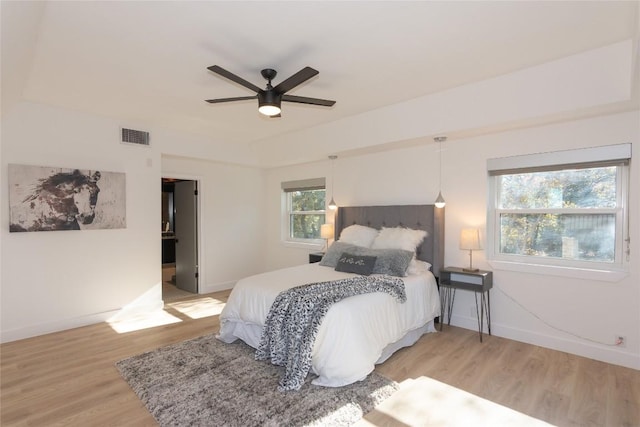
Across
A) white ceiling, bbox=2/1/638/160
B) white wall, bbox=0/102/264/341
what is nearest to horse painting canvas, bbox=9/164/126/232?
white wall, bbox=0/102/264/341

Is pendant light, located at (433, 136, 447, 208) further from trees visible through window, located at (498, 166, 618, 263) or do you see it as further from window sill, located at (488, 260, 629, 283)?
window sill, located at (488, 260, 629, 283)

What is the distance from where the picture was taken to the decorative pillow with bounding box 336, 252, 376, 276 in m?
3.48

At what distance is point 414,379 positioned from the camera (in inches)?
102

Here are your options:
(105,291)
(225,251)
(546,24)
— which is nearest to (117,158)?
A: (105,291)

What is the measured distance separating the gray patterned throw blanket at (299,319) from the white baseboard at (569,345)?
130cm

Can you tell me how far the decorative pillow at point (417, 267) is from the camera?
3.53m

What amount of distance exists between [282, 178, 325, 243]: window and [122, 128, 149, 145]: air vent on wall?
2348mm

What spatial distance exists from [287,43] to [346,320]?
214 centimetres

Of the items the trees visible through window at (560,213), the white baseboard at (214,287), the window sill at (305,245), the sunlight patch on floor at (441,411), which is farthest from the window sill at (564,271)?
the white baseboard at (214,287)

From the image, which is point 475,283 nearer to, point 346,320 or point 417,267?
point 417,267

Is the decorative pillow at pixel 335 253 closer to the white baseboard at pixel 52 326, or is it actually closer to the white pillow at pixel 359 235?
the white pillow at pixel 359 235

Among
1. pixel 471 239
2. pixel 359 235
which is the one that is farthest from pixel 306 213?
pixel 471 239

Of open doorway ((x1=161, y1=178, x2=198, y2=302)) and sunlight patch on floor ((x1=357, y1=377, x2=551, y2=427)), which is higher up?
open doorway ((x1=161, y1=178, x2=198, y2=302))

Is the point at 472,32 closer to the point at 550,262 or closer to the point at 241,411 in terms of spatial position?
the point at 550,262
